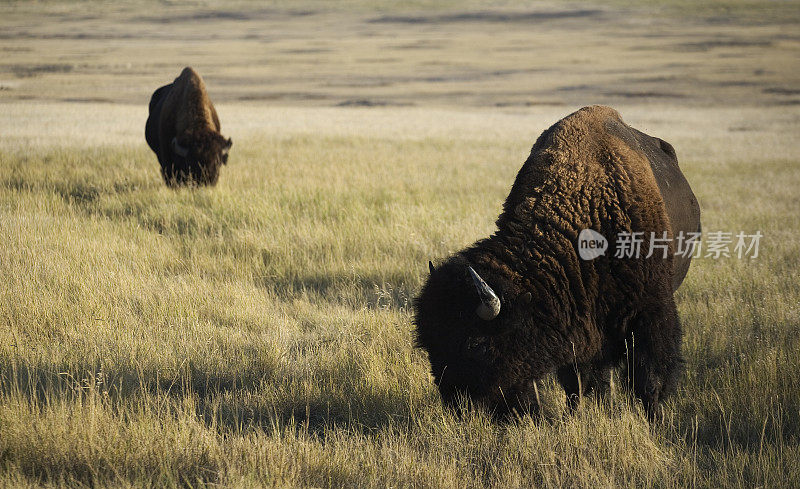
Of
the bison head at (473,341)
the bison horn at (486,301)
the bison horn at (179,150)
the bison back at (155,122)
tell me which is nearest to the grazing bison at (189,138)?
the bison horn at (179,150)

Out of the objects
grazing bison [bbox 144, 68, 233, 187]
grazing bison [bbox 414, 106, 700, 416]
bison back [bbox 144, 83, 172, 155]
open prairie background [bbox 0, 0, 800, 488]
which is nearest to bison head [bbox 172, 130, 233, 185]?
grazing bison [bbox 144, 68, 233, 187]

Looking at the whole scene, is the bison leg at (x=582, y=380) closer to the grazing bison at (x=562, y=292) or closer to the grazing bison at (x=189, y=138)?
the grazing bison at (x=562, y=292)

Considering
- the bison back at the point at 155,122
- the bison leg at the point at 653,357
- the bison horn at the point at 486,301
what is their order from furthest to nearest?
the bison back at the point at 155,122 < the bison leg at the point at 653,357 < the bison horn at the point at 486,301

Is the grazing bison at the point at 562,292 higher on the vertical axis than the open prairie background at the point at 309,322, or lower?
higher

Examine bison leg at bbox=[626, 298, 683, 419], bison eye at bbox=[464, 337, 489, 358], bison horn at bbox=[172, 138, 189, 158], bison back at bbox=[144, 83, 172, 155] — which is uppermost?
bison back at bbox=[144, 83, 172, 155]

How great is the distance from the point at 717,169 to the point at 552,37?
291 feet

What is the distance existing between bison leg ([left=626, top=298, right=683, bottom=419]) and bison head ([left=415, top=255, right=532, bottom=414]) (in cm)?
84

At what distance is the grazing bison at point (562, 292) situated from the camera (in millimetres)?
4117

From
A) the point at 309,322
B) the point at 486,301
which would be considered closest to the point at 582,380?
the point at 486,301

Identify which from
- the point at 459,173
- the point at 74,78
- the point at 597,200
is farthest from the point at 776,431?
the point at 74,78

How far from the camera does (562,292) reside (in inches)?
173

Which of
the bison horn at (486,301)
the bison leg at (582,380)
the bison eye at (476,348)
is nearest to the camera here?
the bison horn at (486,301)

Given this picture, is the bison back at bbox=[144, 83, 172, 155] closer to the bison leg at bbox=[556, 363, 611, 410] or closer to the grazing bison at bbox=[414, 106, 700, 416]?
the grazing bison at bbox=[414, 106, 700, 416]

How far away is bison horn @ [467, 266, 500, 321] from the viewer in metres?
3.90
